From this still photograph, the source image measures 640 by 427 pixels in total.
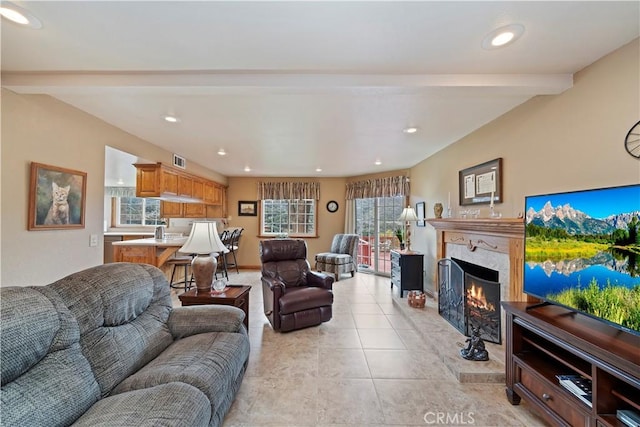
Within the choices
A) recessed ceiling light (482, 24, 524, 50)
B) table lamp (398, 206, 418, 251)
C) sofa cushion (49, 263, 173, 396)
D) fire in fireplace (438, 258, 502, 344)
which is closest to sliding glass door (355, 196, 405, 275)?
table lamp (398, 206, 418, 251)

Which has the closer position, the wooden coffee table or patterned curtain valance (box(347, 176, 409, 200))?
the wooden coffee table

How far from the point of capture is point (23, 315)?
118 cm

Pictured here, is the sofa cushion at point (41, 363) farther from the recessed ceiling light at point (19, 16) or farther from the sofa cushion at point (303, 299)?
the sofa cushion at point (303, 299)

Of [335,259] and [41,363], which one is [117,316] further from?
[335,259]

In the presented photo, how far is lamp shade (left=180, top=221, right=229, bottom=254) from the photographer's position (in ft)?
8.63

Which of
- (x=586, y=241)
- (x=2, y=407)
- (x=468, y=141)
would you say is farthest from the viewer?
(x=468, y=141)

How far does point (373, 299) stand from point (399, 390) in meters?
2.39

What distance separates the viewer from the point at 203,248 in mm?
2641

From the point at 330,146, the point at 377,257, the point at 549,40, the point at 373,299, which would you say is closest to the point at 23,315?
the point at 549,40

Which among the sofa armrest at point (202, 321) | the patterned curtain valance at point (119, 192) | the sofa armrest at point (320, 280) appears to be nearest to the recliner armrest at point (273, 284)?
the sofa armrest at point (320, 280)

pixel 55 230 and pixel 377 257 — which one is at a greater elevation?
pixel 55 230

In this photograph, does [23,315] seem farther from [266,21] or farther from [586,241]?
[586,241]

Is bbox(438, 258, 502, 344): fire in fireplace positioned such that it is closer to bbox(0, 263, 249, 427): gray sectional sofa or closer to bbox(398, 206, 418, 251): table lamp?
bbox(398, 206, 418, 251): table lamp

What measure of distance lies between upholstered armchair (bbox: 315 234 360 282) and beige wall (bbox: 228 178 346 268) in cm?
69
